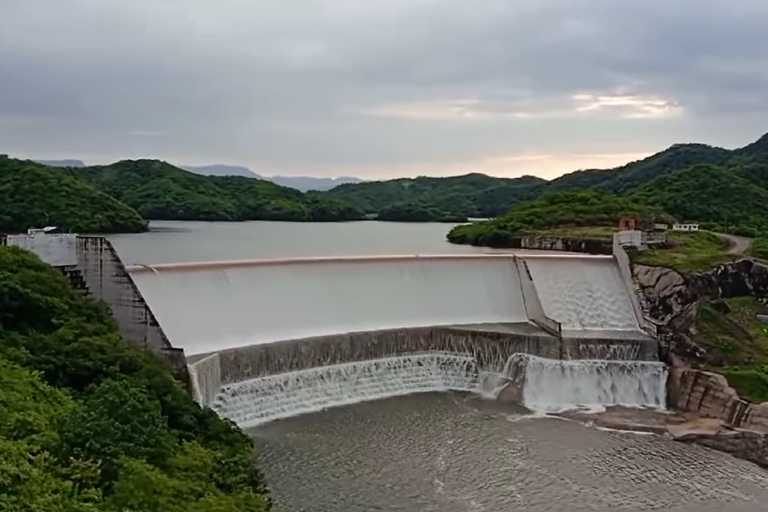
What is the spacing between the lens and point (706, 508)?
39.4 feet

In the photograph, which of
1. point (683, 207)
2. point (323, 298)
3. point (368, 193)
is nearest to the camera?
point (323, 298)

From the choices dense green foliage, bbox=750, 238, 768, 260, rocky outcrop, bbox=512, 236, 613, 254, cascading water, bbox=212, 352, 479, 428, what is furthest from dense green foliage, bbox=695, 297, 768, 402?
rocky outcrop, bbox=512, 236, 613, 254

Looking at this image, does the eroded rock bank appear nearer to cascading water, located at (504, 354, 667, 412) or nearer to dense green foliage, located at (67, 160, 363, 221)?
cascading water, located at (504, 354, 667, 412)

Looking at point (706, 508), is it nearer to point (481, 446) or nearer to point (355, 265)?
point (481, 446)

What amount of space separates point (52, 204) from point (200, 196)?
23.2 m

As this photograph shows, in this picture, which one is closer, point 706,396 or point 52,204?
point 706,396

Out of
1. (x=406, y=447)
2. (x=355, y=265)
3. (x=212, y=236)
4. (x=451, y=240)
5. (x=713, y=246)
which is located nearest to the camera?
(x=406, y=447)

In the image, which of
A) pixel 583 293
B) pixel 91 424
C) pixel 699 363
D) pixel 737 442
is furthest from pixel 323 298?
pixel 91 424

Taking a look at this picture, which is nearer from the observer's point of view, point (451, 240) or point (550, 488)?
point (550, 488)

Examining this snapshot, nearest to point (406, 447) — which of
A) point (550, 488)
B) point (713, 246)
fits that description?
point (550, 488)

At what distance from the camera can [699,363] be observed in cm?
1752

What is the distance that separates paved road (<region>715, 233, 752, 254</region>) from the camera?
78.5 ft

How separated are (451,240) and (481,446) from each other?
2523 centimetres

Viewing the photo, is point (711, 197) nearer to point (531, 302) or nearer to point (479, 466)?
point (531, 302)
